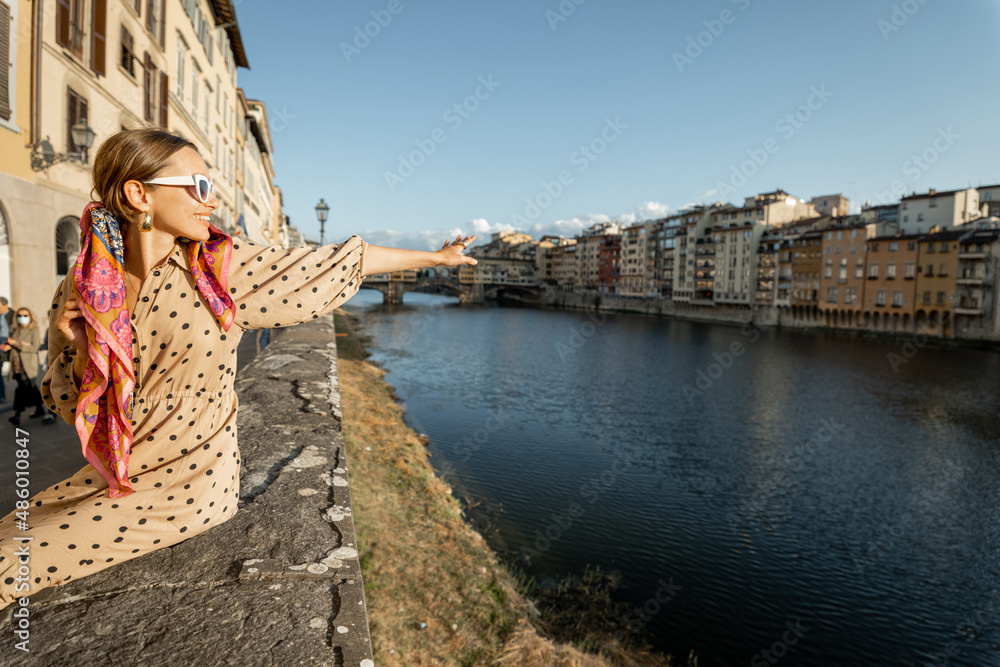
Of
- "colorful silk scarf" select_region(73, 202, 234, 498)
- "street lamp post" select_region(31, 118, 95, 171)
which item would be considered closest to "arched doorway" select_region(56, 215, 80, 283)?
"street lamp post" select_region(31, 118, 95, 171)

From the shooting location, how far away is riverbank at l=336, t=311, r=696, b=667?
4.91 m

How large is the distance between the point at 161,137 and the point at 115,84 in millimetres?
13885

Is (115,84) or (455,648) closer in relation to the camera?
(455,648)

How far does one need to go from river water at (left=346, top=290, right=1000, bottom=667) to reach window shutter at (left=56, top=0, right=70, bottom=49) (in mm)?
11237

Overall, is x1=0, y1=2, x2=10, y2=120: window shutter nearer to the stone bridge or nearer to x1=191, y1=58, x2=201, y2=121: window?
x1=191, y1=58, x2=201, y2=121: window

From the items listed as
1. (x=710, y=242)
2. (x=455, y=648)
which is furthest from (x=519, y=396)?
(x=710, y=242)

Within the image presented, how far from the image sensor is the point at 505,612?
20.8 feet

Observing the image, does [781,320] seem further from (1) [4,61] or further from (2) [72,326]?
(2) [72,326]

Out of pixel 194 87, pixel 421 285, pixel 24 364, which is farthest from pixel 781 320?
pixel 24 364

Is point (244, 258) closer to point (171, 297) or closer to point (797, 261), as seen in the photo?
point (171, 297)

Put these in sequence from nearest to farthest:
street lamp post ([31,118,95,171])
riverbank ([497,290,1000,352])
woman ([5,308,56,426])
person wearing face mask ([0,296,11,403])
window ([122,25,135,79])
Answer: woman ([5,308,56,426]) → person wearing face mask ([0,296,11,403]) → street lamp post ([31,118,95,171]) → window ([122,25,135,79]) → riverbank ([497,290,1000,352])

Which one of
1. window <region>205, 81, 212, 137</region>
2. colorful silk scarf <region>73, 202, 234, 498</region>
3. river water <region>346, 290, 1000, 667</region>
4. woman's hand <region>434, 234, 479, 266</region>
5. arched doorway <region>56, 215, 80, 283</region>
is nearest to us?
colorful silk scarf <region>73, 202, 234, 498</region>

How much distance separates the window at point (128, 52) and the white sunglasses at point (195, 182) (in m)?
14.5

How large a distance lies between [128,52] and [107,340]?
1504 cm
